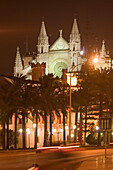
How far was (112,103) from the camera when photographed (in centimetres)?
5375

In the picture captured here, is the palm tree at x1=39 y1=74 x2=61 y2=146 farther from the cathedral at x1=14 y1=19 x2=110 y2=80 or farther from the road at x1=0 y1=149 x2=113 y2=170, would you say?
the cathedral at x1=14 y1=19 x2=110 y2=80

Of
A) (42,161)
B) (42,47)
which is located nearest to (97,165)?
(42,161)

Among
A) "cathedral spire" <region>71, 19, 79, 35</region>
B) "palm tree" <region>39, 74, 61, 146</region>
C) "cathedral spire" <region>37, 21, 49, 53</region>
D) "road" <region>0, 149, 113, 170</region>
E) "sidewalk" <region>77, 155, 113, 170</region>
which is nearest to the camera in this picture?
"sidewalk" <region>77, 155, 113, 170</region>

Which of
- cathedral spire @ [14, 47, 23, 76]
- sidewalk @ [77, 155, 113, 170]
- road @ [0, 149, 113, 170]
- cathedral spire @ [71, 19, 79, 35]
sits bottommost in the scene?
road @ [0, 149, 113, 170]

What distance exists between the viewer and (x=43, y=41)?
5723 inches

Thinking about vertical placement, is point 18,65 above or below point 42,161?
above

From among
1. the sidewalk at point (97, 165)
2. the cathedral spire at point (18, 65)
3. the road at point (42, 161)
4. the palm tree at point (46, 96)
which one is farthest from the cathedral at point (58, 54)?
the sidewalk at point (97, 165)

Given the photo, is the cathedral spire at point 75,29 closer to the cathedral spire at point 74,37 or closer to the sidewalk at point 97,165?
the cathedral spire at point 74,37

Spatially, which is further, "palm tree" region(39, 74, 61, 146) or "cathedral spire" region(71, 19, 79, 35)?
"cathedral spire" region(71, 19, 79, 35)

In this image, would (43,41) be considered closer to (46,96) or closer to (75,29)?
(75,29)

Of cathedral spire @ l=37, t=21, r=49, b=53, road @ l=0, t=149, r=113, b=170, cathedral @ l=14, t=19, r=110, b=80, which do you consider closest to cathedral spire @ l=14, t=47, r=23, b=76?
cathedral @ l=14, t=19, r=110, b=80

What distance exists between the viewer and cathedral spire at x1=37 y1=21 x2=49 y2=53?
142 m

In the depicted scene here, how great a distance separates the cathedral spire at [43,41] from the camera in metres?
142

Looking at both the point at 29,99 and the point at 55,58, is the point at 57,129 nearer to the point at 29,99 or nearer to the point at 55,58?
the point at 29,99
